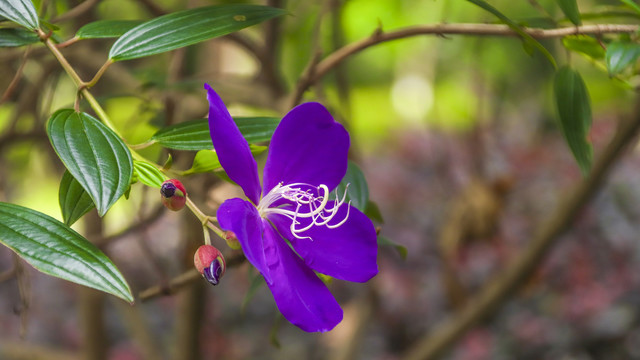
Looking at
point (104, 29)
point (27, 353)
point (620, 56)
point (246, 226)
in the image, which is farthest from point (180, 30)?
point (27, 353)

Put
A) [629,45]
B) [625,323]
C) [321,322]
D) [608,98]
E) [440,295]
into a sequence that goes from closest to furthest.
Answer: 1. [321,322]
2. [629,45]
3. [625,323]
4. [440,295]
5. [608,98]

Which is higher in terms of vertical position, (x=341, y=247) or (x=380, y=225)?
(x=341, y=247)

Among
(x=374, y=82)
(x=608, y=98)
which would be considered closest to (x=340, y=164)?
(x=608, y=98)

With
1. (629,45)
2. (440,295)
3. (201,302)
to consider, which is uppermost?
(629,45)

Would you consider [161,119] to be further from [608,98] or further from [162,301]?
[608,98]

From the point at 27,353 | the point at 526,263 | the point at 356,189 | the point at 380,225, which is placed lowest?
the point at 27,353

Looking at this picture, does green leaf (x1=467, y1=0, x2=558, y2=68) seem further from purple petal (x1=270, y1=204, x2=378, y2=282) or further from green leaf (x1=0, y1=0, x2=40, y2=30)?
green leaf (x1=0, y1=0, x2=40, y2=30)

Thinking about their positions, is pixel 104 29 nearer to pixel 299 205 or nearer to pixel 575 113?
pixel 299 205

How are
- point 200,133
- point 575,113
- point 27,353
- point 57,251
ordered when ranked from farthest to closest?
1. point 27,353
2. point 575,113
3. point 200,133
4. point 57,251
